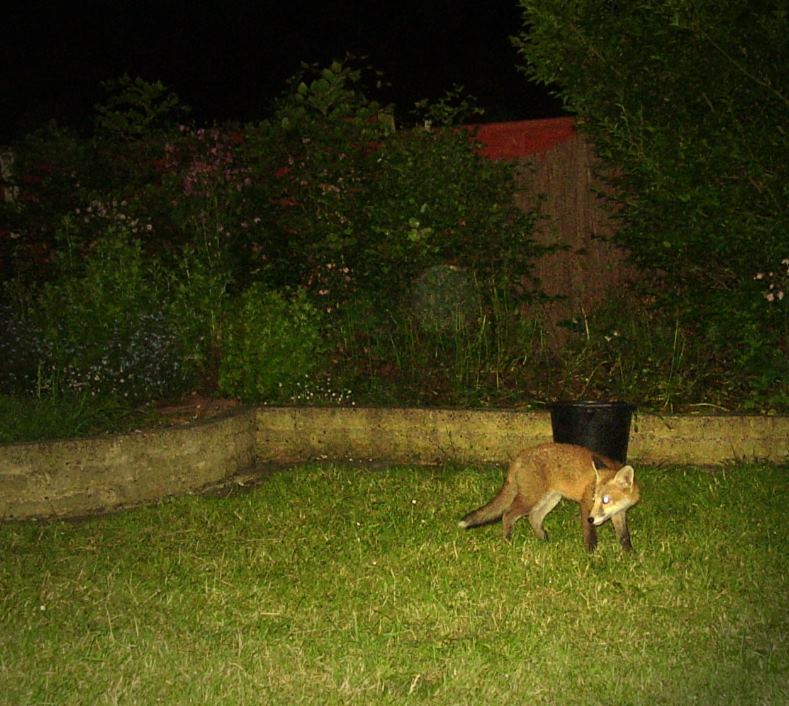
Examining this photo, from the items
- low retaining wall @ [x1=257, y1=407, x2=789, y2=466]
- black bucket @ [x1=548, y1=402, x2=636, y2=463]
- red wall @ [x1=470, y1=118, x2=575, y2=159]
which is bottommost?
low retaining wall @ [x1=257, y1=407, x2=789, y2=466]

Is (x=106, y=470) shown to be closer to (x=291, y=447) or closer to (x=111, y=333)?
(x=291, y=447)

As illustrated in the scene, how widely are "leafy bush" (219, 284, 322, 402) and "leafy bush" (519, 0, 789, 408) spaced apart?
9.63 ft

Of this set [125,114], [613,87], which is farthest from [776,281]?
[125,114]

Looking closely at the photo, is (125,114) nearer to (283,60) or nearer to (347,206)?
(347,206)

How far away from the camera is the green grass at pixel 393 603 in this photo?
426 centimetres

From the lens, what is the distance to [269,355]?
346 inches

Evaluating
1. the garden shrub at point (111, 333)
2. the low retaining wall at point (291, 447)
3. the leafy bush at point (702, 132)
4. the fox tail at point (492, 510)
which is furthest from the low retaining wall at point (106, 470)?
the leafy bush at point (702, 132)

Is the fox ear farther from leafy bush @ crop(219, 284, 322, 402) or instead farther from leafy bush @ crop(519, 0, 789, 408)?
leafy bush @ crop(219, 284, 322, 402)

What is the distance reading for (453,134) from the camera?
9.92 meters

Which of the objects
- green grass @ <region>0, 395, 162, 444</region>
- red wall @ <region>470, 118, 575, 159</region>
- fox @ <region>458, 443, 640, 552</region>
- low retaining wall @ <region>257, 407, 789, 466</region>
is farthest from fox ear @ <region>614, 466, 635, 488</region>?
red wall @ <region>470, 118, 575, 159</region>

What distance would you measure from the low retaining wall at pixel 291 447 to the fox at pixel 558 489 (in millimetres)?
1802

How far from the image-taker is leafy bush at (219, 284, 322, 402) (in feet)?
28.8

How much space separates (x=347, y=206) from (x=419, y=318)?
1236 millimetres

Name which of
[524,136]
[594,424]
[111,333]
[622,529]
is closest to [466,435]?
[594,424]
